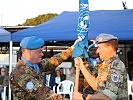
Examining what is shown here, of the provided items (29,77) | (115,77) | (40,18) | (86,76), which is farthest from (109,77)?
(40,18)

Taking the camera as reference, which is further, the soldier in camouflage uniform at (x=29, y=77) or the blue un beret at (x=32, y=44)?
the blue un beret at (x=32, y=44)

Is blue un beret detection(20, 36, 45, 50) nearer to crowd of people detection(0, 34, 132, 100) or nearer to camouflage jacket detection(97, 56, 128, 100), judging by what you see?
crowd of people detection(0, 34, 132, 100)

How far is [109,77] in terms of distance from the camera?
3.16 meters

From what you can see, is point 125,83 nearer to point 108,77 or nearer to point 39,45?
point 108,77

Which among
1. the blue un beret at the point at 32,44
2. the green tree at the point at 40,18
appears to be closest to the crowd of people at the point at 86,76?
the blue un beret at the point at 32,44

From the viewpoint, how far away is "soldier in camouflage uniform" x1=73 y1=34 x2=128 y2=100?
3102 millimetres

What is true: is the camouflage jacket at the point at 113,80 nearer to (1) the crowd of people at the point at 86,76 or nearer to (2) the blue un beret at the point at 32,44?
(1) the crowd of people at the point at 86,76

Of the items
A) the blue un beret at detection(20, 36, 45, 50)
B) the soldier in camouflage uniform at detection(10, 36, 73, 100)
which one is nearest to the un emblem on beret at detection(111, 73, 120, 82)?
the soldier in camouflage uniform at detection(10, 36, 73, 100)

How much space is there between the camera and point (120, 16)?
10.3 meters

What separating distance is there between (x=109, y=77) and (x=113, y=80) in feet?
0.17

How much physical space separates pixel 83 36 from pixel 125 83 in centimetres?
95

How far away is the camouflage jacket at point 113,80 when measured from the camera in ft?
10.2

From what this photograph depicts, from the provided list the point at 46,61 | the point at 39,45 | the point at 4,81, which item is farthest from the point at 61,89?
the point at 39,45

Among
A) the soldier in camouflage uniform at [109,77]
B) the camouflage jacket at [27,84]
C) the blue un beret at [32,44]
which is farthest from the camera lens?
the blue un beret at [32,44]
